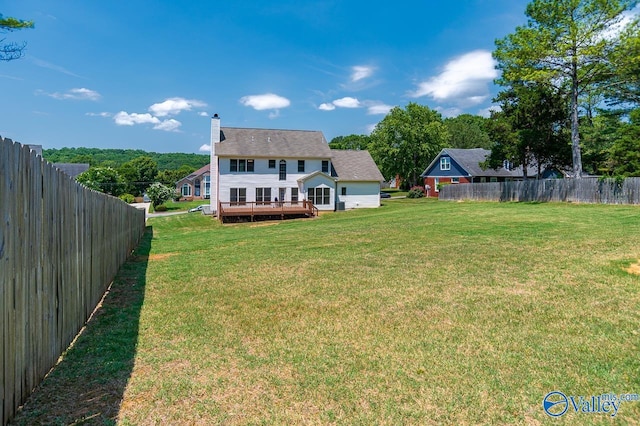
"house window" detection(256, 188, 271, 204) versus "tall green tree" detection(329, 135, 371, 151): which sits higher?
"tall green tree" detection(329, 135, 371, 151)

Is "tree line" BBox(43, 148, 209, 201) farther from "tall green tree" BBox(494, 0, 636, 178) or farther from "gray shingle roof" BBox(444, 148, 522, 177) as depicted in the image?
"gray shingle roof" BBox(444, 148, 522, 177)

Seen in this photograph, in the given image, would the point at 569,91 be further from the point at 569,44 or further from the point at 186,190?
the point at 186,190

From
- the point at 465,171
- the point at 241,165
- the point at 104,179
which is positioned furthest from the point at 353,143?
the point at 241,165

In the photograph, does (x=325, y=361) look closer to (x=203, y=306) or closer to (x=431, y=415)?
(x=431, y=415)

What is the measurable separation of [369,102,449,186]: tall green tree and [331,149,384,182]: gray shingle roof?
2009 cm

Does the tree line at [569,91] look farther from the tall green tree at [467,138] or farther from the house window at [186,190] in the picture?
the house window at [186,190]

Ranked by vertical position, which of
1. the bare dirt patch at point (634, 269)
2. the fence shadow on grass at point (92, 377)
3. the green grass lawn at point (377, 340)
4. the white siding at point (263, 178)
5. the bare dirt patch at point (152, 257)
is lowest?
the bare dirt patch at point (152, 257)

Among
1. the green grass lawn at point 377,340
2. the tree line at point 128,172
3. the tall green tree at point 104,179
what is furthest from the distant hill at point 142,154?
the green grass lawn at point 377,340

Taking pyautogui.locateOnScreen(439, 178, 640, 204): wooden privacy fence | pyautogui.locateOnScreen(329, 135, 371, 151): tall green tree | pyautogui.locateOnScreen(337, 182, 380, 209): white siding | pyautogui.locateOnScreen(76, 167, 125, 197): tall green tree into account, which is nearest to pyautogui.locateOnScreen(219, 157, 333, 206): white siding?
pyautogui.locateOnScreen(337, 182, 380, 209): white siding

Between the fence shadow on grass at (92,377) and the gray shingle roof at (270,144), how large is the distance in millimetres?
25072

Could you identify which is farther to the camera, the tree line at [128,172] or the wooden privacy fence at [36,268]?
the tree line at [128,172]

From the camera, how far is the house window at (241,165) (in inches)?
1166

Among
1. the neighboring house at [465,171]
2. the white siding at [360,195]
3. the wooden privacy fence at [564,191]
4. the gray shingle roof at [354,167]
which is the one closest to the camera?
the wooden privacy fence at [564,191]

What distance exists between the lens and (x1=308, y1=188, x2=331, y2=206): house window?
31.3 m
